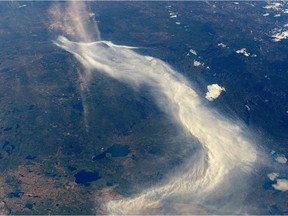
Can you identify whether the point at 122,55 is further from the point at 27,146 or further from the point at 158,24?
the point at 27,146

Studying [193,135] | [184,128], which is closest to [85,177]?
[184,128]

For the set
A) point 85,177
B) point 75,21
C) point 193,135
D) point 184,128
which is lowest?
point 193,135

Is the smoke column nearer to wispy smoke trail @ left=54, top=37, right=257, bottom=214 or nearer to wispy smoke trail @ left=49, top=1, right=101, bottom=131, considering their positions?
wispy smoke trail @ left=54, top=37, right=257, bottom=214

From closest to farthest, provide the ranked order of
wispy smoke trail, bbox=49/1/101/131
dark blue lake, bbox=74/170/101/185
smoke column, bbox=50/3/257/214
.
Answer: smoke column, bbox=50/3/257/214, dark blue lake, bbox=74/170/101/185, wispy smoke trail, bbox=49/1/101/131

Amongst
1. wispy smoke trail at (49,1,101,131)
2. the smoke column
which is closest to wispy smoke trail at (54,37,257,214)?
the smoke column

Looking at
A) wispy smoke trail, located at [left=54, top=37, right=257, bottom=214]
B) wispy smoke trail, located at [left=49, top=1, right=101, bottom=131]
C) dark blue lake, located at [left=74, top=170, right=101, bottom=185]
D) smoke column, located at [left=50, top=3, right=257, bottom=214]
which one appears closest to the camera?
smoke column, located at [left=50, top=3, right=257, bottom=214]

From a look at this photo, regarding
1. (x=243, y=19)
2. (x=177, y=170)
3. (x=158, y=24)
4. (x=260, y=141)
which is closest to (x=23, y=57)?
(x=158, y=24)

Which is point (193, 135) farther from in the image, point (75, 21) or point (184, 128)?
point (75, 21)

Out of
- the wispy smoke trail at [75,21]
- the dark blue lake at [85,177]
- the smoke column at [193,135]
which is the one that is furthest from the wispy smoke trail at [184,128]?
the wispy smoke trail at [75,21]

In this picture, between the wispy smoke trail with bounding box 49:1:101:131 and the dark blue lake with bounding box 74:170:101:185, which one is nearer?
the dark blue lake with bounding box 74:170:101:185

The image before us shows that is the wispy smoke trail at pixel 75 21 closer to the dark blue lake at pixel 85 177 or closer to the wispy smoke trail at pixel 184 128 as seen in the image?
the wispy smoke trail at pixel 184 128
